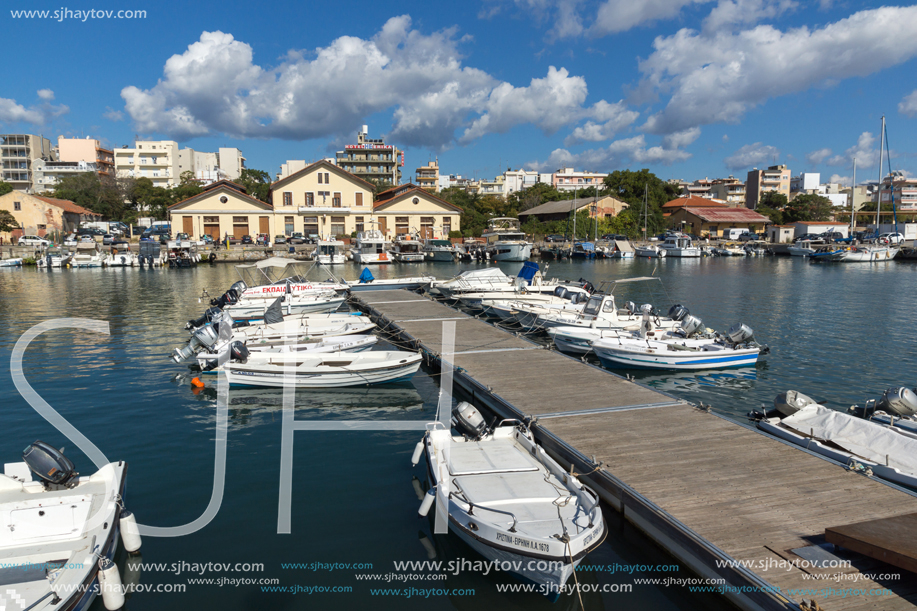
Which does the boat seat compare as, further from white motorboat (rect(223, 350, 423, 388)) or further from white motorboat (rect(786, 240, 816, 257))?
white motorboat (rect(786, 240, 816, 257))

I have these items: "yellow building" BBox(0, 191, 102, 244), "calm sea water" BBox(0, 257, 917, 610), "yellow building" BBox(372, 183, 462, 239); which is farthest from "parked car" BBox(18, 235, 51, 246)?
"yellow building" BBox(372, 183, 462, 239)

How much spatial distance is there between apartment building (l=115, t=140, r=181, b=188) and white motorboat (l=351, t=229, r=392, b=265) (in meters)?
64.8

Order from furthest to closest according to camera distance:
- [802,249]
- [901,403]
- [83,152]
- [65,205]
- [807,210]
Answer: [83,152]
[807,210]
[65,205]
[802,249]
[901,403]

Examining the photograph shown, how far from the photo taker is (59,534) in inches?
276

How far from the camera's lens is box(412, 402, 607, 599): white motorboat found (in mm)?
6520

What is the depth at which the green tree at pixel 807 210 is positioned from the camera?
9481 cm

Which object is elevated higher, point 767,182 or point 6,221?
point 767,182

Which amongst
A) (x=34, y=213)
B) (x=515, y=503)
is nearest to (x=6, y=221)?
(x=34, y=213)

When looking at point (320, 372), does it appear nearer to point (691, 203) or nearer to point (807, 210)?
point (691, 203)

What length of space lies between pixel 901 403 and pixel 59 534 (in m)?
14.6

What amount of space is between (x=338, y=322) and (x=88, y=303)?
59.8 feet

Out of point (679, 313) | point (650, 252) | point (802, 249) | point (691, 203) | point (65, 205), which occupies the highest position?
point (691, 203)

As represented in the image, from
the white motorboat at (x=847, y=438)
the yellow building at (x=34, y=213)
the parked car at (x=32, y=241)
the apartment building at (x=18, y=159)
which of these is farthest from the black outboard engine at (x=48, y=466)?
the apartment building at (x=18, y=159)

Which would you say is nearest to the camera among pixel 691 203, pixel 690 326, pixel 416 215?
pixel 690 326
